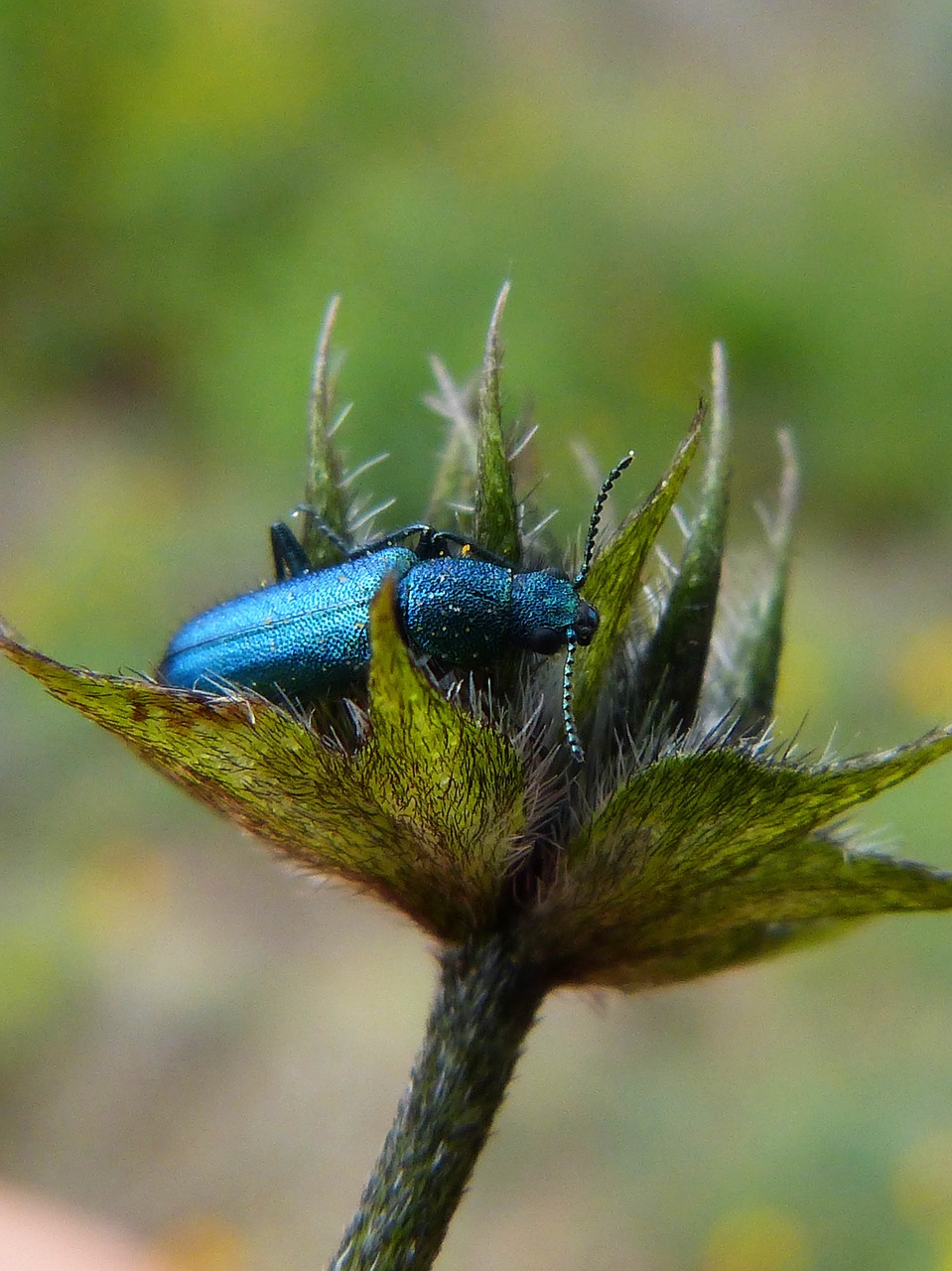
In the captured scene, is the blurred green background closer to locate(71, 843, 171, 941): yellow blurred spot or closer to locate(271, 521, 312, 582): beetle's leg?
locate(71, 843, 171, 941): yellow blurred spot

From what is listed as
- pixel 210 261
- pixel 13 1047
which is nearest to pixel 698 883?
pixel 13 1047

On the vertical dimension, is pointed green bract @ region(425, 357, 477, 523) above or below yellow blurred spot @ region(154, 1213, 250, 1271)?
above

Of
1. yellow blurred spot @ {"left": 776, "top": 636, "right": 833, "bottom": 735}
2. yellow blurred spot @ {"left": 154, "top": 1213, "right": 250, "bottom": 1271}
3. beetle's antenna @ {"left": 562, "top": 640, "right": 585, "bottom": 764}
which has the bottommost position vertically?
yellow blurred spot @ {"left": 154, "top": 1213, "right": 250, "bottom": 1271}

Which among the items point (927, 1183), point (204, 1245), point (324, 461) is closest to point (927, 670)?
point (927, 1183)

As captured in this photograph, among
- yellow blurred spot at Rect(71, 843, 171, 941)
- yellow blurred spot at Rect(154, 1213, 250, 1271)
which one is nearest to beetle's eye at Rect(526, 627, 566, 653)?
yellow blurred spot at Rect(154, 1213, 250, 1271)

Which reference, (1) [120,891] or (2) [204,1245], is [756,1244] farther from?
(1) [120,891]

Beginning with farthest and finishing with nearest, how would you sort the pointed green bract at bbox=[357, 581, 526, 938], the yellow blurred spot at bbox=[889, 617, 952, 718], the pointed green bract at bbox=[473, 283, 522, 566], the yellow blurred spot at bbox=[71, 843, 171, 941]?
the yellow blurred spot at bbox=[71, 843, 171, 941] < the yellow blurred spot at bbox=[889, 617, 952, 718] < the pointed green bract at bbox=[473, 283, 522, 566] < the pointed green bract at bbox=[357, 581, 526, 938]

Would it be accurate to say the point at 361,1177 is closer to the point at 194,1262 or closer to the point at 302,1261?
the point at 302,1261
